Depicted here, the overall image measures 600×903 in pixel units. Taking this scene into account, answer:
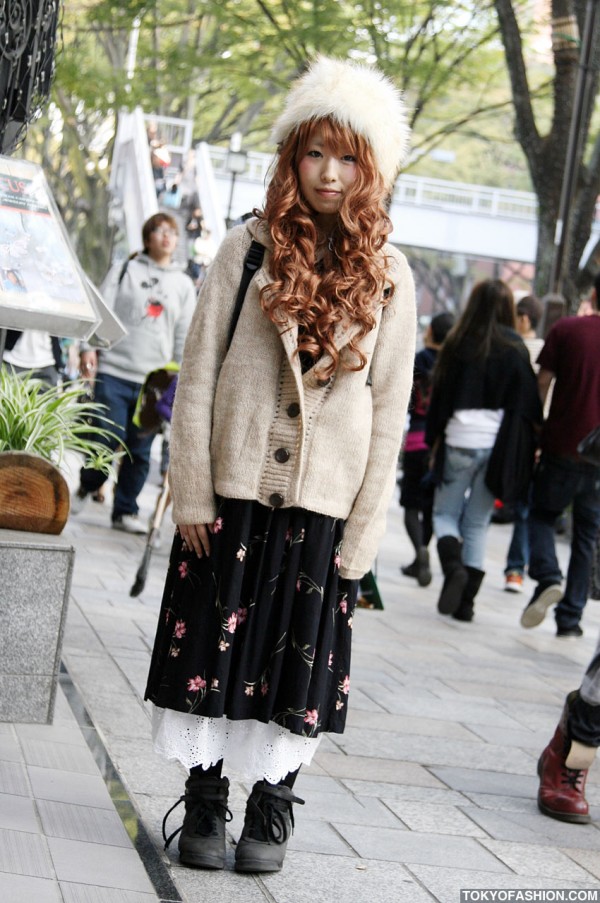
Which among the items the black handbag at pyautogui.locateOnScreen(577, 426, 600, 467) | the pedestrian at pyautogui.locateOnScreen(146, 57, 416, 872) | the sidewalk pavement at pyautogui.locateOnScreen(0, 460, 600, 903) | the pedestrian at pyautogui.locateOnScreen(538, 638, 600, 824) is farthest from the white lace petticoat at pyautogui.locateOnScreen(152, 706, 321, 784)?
the black handbag at pyautogui.locateOnScreen(577, 426, 600, 467)

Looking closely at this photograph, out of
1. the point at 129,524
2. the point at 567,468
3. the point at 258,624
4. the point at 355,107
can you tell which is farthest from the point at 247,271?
the point at 129,524

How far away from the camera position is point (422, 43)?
65.4ft

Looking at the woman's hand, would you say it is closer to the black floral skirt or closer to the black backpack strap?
the black floral skirt

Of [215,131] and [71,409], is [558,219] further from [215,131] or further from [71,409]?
[215,131]

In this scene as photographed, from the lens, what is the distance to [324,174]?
11.6ft

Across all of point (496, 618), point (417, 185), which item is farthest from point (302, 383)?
point (417, 185)

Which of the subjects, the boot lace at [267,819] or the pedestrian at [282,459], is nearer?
the pedestrian at [282,459]

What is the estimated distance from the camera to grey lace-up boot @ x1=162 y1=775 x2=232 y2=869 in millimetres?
3605

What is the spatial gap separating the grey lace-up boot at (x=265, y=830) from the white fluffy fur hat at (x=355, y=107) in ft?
5.42

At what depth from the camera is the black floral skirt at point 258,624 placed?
11.5 ft

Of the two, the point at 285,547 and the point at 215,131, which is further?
the point at 215,131

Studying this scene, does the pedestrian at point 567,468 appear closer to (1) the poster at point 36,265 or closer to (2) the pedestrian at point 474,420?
(2) the pedestrian at point 474,420

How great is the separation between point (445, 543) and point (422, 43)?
13.2m

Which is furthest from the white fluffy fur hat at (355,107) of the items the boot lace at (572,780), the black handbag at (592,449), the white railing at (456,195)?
the white railing at (456,195)
